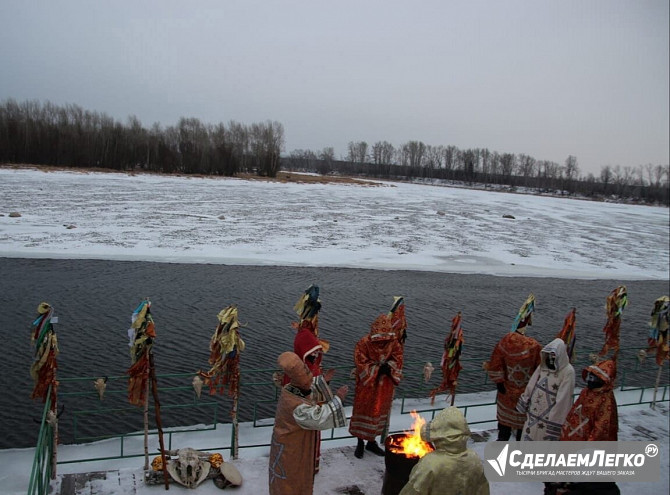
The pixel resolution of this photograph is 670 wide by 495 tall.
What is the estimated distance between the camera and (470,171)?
12244cm

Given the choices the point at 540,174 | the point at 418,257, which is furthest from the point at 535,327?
the point at 540,174

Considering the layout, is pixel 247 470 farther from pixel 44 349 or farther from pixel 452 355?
pixel 452 355

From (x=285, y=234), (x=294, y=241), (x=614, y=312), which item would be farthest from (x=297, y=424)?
(x=285, y=234)

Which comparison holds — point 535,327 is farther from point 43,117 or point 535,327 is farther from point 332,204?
point 332,204

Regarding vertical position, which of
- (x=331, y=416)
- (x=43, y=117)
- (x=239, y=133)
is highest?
(x=239, y=133)

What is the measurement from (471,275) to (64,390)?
1525 cm

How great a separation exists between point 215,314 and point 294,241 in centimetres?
1051

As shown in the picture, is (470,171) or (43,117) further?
(470,171)

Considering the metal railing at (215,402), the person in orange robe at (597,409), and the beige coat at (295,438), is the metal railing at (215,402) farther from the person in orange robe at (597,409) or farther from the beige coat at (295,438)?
the person in orange robe at (597,409)

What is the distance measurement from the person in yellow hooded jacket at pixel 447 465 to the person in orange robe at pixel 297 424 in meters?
0.75

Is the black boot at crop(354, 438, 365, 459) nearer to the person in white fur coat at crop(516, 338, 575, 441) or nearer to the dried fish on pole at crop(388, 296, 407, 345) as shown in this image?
the dried fish on pole at crop(388, 296, 407, 345)

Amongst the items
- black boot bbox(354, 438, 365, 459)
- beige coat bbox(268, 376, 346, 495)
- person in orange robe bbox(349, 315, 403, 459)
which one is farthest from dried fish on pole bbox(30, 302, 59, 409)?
black boot bbox(354, 438, 365, 459)

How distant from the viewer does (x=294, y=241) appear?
22812mm

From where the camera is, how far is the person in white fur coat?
16.6 feet
